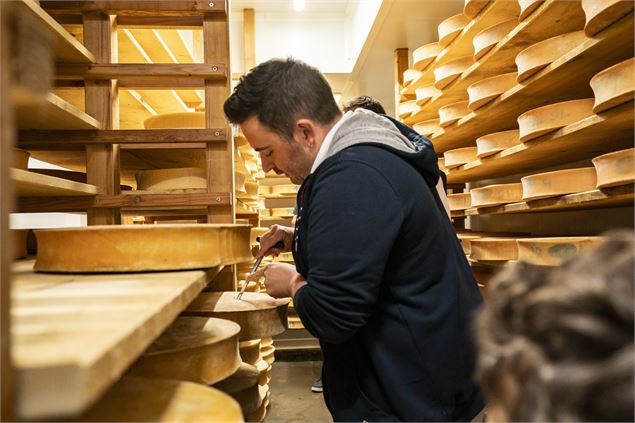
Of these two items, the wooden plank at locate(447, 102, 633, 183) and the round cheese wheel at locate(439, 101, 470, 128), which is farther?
the round cheese wheel at locate(439, 101, 470, 128)

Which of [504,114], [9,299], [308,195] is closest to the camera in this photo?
[9,299]

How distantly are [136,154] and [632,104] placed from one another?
76.2 inches

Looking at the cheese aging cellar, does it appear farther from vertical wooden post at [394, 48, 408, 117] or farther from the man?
vertical wooden post at [394, 48, 408, 117]

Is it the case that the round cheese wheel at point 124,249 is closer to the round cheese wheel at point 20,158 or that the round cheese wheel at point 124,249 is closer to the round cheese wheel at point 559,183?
the round cheese wheel at point 20,158

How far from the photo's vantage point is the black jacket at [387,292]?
1169 mm

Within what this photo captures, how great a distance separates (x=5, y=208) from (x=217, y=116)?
5.48 feet

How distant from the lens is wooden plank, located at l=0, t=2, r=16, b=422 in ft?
1.08

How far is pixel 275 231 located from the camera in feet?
6.40

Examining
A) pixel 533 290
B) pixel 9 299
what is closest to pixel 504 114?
pixel 533 290

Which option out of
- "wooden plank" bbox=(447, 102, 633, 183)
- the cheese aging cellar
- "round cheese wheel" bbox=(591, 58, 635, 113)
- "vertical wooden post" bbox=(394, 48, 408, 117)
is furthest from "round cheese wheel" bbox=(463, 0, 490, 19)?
"vertical wooden post" bbox=(394, 48, 408, 117)

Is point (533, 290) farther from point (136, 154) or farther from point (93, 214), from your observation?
point (136, 154)

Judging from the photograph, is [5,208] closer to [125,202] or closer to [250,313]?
[250,313]

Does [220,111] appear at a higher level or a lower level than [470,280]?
higher

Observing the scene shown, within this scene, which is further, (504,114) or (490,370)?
(504,114)
